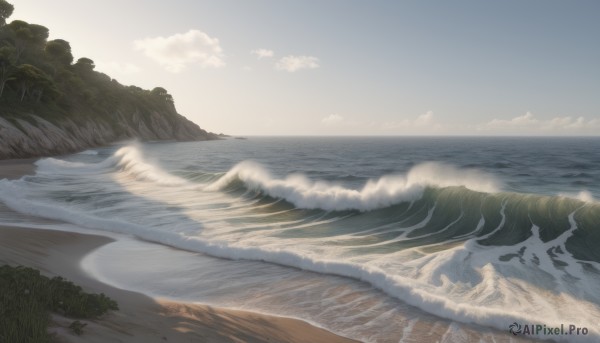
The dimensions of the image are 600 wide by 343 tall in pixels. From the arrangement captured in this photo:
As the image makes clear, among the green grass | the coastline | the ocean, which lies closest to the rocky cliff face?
the ocean

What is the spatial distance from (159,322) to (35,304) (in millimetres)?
1873

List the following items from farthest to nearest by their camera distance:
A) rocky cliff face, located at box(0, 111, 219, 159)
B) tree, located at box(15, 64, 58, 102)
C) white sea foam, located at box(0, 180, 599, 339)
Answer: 1. tree, located at box(15, 64, 58, 102)
2. rocky cliff face, located at box(0, 111, 219, 159)
3. white sea foam, located at box(0, 180, 599, 339)

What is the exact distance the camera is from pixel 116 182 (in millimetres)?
28000

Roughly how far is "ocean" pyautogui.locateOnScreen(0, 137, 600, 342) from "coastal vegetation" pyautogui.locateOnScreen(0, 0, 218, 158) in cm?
2630

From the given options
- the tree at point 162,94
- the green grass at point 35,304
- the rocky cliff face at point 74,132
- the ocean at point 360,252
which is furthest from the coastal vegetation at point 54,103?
the green grass at point 35,304

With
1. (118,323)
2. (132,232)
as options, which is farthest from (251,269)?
(132,232)

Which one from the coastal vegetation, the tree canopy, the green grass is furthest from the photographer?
the tree canopy

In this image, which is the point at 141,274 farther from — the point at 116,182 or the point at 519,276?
the point at 116,182

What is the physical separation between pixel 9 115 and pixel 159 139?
82.7m

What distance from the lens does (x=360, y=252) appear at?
12.1 meters

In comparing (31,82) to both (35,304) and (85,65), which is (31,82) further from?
(35,304)

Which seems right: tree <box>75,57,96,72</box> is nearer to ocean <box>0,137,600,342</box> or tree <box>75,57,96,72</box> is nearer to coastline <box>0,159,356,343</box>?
ocean <box>0,137,600,342</box>

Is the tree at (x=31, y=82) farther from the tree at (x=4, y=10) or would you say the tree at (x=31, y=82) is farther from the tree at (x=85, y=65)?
the tree at (x=85, y=65)

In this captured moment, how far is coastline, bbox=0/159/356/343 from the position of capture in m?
5.43
